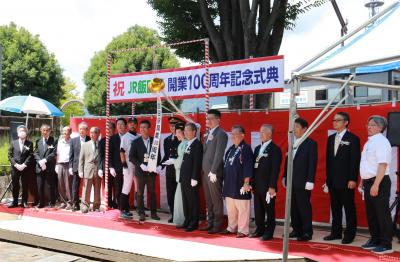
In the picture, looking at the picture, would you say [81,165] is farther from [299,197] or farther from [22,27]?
[22,27]

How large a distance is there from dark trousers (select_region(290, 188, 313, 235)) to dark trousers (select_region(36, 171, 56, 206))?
187 inches

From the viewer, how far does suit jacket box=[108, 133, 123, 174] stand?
311 inches

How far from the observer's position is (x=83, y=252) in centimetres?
580

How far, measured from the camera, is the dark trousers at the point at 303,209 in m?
5.79

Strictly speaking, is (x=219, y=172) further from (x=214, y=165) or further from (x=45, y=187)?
(x=45, y=187)

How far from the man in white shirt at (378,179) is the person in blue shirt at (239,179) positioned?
4.77 feet

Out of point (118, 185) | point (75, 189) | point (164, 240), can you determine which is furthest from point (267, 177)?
point (75, 189)

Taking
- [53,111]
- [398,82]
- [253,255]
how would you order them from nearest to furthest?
[253,255]
[53,111]
[398,82]

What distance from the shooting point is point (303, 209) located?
5793 millimetres

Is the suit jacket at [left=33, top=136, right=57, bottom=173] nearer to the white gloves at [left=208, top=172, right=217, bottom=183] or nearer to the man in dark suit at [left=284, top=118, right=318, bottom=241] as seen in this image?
the white gloves at [left=208, top=172, right=217, bottom=183]

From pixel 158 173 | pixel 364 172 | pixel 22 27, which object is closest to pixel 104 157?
pixel 158 173

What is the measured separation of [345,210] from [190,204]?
2.18 m

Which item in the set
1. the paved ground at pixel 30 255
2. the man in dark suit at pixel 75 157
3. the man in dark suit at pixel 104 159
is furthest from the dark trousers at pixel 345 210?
the man in dark suit at pixel 75 157

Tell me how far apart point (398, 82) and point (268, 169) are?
675cm
